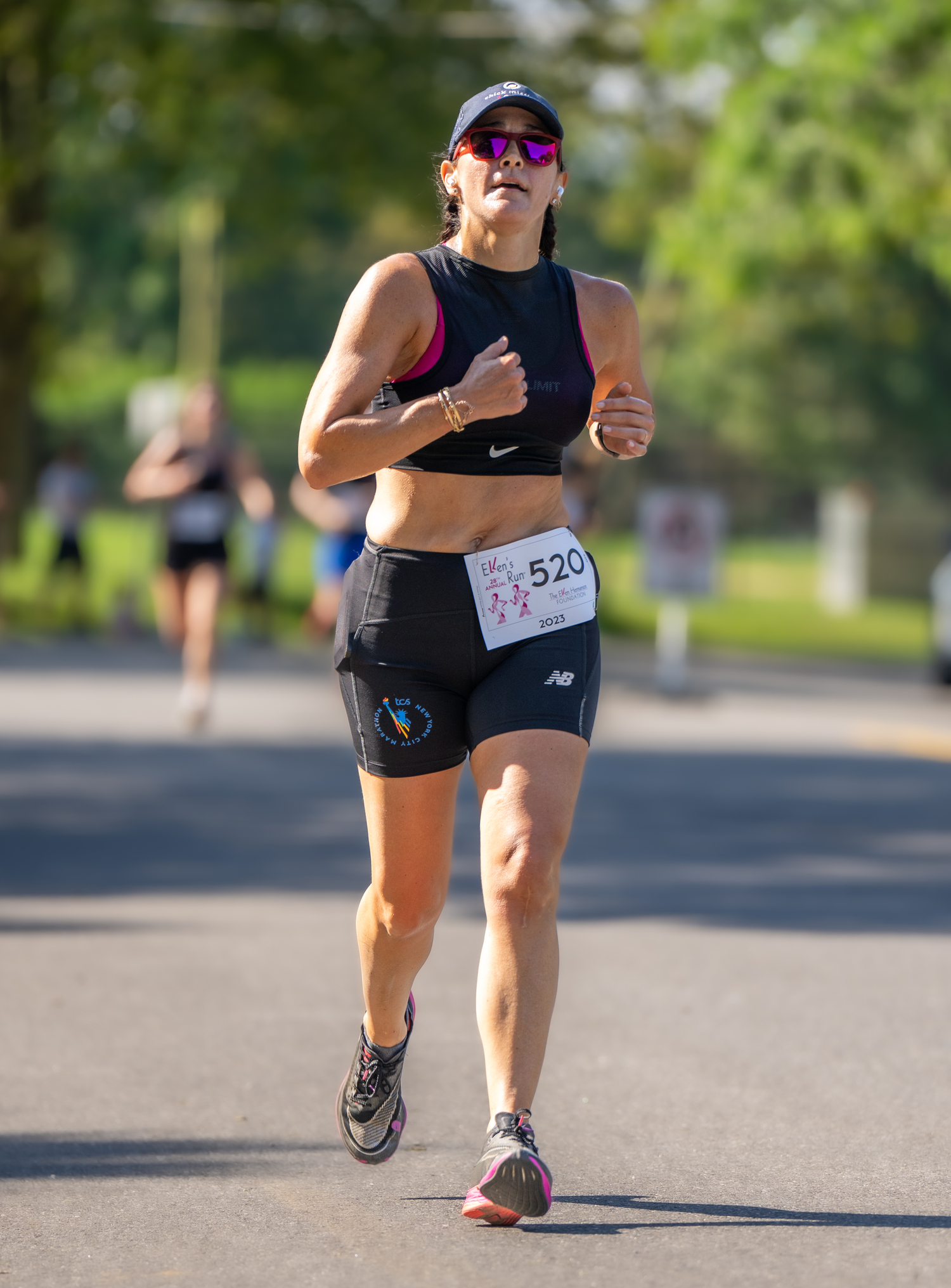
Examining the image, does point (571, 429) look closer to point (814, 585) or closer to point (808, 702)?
point (808, 702)

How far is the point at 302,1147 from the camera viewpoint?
14.9 feet

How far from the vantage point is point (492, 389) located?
388cm

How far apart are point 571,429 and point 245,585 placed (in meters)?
19.3

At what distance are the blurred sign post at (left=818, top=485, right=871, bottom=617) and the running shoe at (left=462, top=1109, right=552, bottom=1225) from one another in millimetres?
29094

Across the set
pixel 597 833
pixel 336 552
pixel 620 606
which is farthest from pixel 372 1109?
pixel 620 606

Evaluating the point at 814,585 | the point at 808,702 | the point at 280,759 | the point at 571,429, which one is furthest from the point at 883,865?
the point at 814,585

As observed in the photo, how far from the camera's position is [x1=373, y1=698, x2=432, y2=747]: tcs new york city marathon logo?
4.12 meters

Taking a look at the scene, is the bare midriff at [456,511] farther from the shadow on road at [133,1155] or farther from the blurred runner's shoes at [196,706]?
the blurred runner's shoes at [196,706]

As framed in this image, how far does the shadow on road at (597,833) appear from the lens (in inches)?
310

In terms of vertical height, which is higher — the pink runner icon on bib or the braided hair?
the braided hair

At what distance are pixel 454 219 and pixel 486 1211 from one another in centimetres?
204

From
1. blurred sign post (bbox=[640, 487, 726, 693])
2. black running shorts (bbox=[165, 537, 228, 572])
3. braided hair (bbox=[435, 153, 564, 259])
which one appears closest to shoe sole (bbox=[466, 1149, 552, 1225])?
braided hair (bbox=[435, 153, 564, 259])

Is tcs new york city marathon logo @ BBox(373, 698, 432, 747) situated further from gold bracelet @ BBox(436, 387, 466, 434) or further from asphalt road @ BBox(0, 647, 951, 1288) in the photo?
asphalt road @ BBox(0, 647, 951, 1288)

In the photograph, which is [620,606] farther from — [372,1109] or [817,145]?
[372,1109]
